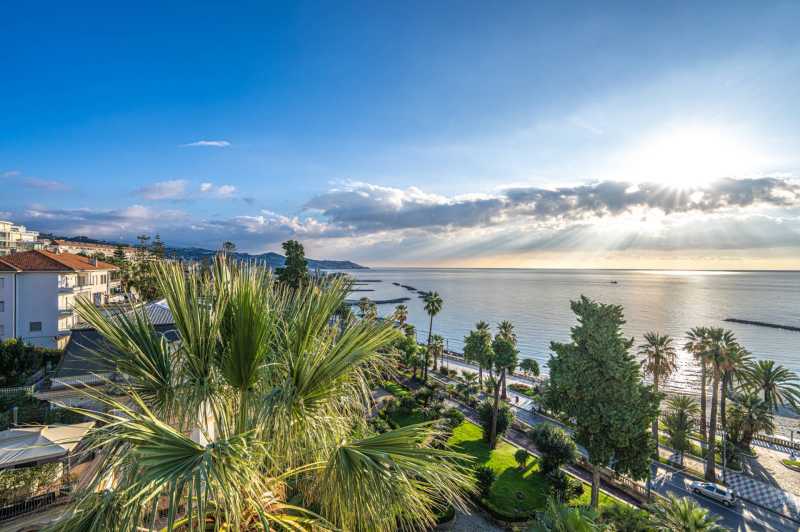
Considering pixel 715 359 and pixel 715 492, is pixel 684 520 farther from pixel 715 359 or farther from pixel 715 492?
pixel 715 359

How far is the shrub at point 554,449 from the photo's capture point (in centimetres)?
1900

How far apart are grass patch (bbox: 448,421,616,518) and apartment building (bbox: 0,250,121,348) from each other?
30.5m

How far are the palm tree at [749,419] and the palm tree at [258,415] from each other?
3335 cm

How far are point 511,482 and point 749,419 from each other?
19.4 m

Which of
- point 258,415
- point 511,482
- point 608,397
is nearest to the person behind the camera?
point 258,415

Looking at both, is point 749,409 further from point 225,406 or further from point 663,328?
point 663,328

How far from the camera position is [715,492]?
19562 millimetres

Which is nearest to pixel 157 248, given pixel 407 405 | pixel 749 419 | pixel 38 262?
pixel 38 262

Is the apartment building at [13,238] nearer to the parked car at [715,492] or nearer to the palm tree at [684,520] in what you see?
the palm tree at [684,520]

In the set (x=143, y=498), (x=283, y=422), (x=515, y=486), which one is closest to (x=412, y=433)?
(x=283, y=422)

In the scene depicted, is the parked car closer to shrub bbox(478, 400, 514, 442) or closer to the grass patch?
the grass patch

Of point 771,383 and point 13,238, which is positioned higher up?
point 13,238

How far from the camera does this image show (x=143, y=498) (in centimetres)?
243

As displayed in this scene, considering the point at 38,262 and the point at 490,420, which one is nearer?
the point at 490,420
